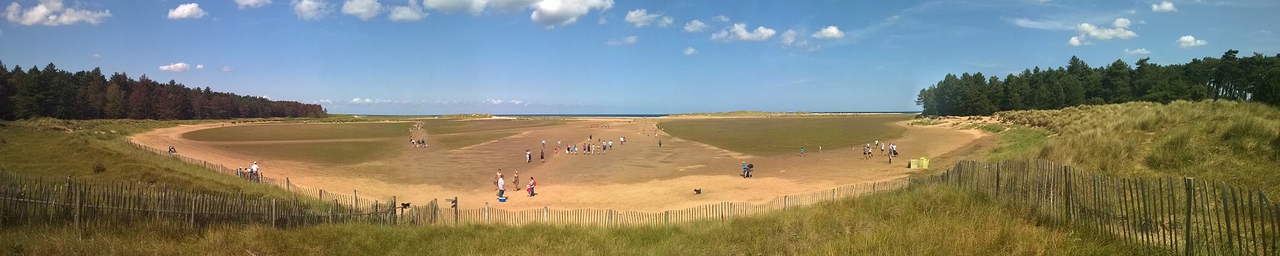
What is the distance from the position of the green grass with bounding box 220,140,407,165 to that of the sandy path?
5.76 ft

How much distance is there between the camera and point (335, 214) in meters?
12.3

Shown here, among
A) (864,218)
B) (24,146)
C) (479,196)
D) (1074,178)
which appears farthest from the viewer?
(24,146)

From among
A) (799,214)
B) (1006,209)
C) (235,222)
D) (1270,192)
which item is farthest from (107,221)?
(1270,192)

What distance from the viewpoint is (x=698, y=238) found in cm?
958

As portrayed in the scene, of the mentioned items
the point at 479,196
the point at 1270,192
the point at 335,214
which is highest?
the point at 1270,192

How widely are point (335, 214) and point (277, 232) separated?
2.37 metres

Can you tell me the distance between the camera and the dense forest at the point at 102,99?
80.6 metres

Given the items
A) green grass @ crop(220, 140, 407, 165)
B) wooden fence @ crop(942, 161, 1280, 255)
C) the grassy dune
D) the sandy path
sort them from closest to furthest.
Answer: wooden fence @ crop(942, 161, 1280, 255) → the grassy dune → the sandy path → green grass @ crop(220, 140, 407, 165)

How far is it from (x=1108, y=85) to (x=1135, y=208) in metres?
98.5

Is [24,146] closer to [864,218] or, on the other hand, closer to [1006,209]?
[864,218]

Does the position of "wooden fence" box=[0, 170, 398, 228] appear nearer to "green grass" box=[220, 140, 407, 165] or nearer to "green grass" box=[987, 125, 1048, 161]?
"green grass" box=[987, 125, 1048, 161]

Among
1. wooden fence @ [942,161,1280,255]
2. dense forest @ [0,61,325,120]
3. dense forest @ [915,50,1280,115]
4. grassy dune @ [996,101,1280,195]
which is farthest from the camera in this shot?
dense forest @ [0,61,325,120]

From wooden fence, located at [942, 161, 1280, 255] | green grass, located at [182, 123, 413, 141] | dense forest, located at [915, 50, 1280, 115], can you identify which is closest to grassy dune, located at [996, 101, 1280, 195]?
wooden fence, located at [942, 161, 1280, 255]

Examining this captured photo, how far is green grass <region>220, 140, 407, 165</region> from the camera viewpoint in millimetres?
41688
